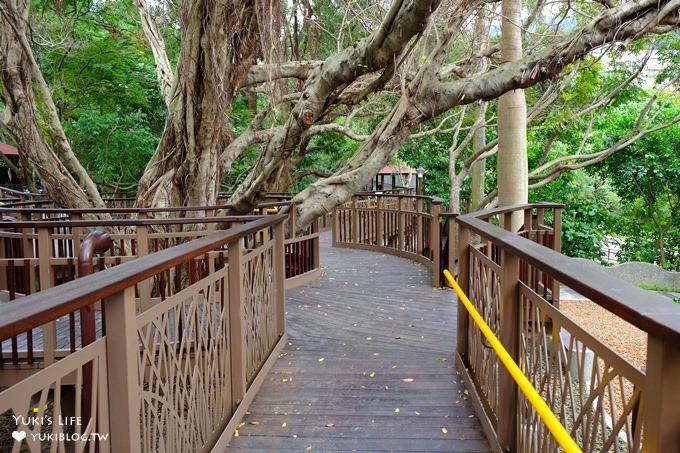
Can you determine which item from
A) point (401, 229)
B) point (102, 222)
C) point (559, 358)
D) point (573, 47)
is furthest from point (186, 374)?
point (401, 229)

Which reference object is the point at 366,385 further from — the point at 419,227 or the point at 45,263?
the point at 419,227

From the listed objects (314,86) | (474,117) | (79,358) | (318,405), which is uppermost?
(474,117)

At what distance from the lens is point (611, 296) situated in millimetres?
1323

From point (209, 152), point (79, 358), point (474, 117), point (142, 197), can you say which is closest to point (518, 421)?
point (79, 358)

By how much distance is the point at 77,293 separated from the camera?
1.35 metres

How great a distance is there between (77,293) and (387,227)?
29.1ft

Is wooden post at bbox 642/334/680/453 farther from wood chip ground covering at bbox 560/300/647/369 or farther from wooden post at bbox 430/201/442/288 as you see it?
wood chip ground covering at bbox 560/300/647/369

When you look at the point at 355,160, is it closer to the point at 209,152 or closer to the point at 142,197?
the point at 209,152

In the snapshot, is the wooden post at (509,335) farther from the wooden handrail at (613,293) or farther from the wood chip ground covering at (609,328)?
the wood chip ground covering at (609,328)

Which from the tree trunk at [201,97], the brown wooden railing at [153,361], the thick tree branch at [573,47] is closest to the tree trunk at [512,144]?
the thick tree branch at [573,47]

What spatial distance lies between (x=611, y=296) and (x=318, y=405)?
7.58ft

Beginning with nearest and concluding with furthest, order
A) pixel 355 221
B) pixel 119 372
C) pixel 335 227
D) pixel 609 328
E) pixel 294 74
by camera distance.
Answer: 1. pixel 119 372
2. pixel 294 74
3. pixel 609 328
4. pixel 355 221
5. pixel 335 227

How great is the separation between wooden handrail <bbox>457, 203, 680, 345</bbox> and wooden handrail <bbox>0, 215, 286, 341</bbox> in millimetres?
1348

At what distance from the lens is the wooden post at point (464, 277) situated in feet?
11.6
